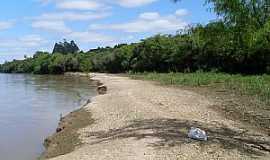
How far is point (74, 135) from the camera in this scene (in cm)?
2144

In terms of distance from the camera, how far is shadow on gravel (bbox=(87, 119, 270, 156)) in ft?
51.9

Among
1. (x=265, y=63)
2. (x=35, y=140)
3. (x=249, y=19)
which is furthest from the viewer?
(x=265, y=63)

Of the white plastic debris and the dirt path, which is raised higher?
the white plastic debris

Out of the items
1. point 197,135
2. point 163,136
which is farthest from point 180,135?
point 197,135

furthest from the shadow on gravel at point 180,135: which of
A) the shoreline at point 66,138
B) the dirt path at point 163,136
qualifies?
the shoreline at point 66,138

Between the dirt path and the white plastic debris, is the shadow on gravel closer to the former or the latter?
the dirt path

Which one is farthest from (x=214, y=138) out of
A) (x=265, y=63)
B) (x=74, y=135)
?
(x=265, y=63)

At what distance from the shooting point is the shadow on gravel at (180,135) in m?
15.8

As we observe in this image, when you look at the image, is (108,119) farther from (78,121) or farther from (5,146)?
(5,146)

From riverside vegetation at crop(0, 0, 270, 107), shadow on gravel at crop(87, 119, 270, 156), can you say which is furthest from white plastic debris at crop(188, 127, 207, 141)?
riverside vegetation at crop(0, 0, 270, 107)

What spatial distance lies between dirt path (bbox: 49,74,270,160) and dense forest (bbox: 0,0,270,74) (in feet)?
11.3

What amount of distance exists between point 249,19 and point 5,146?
43.2 feet

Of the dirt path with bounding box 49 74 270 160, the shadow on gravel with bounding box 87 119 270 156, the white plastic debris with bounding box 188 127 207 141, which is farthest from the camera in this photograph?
the white plastic debris with bounding box 188 127 207 141

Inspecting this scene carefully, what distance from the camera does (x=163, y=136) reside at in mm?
17172
